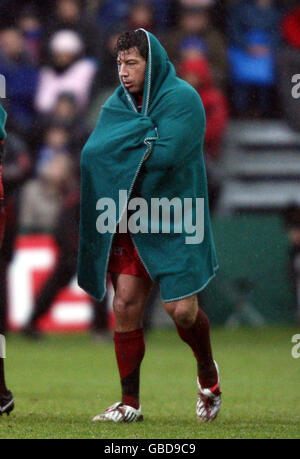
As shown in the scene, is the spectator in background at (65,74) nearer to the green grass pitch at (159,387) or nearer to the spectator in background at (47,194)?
the spectator in background at (47,194)

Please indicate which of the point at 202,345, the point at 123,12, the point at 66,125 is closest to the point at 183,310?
the point at 202,345

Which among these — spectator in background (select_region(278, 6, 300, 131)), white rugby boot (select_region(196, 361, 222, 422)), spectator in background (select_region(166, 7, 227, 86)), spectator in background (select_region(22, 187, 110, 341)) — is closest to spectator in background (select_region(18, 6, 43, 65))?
spectator in background (select_region(166, 7, 227, 86))

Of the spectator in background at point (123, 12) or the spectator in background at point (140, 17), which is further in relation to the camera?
the spectator in background at point (123, 12)

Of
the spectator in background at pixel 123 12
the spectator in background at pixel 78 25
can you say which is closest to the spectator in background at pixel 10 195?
the spectator in background at pixel 78 25

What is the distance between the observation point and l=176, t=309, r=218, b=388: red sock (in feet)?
23.0

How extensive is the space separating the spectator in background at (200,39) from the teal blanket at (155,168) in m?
7.24

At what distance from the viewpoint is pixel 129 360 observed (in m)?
7.05

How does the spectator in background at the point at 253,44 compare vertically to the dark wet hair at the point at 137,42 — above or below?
below

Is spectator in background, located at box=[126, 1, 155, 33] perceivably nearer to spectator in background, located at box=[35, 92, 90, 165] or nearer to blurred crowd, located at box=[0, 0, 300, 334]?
blurred crowd, located at box=[0, 0, 300, 334]

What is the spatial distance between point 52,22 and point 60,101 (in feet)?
3.99

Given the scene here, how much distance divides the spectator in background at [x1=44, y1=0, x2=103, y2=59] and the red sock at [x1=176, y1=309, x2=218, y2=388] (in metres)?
6.85

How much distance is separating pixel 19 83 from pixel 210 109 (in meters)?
1.99

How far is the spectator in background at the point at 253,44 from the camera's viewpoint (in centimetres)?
1473
